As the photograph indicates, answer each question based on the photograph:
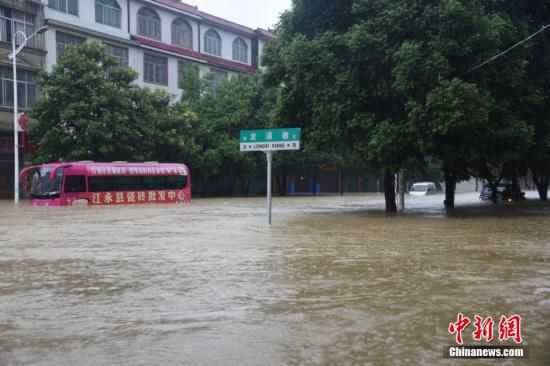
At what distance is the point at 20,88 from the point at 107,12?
932 centimetres

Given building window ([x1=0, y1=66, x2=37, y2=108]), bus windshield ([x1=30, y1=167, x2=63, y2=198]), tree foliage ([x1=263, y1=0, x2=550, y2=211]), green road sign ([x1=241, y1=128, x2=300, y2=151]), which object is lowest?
bus windshield ([x1=30, y1=167, x2=63, y2=198])

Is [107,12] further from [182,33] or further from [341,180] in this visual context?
[341,180]

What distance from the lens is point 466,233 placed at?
15602mm

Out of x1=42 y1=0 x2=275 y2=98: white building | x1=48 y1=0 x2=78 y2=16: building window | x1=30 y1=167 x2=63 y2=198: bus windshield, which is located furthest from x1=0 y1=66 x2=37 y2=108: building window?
x1=30 y1=167 x2=63 y2=198: bus windshield

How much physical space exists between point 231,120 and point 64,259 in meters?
36.1

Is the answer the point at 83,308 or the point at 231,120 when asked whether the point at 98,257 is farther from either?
the point at 231,120

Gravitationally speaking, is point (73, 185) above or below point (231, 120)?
below

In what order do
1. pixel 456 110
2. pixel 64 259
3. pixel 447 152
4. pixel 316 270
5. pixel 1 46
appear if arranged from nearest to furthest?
pixel 316 270 < pixel 64 259 < pixel 456 110 < pixel 447 152 < pixel 1 46

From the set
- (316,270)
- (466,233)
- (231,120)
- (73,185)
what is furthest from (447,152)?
(231,120)

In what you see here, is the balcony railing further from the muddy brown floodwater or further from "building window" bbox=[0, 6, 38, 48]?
the muddy brown floodwater

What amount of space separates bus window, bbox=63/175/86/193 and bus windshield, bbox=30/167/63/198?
1.16 ft

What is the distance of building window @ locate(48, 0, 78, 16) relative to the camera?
3931cm

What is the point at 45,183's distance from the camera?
31.5m

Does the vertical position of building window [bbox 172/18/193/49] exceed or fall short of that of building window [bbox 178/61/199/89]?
it exceeds it
